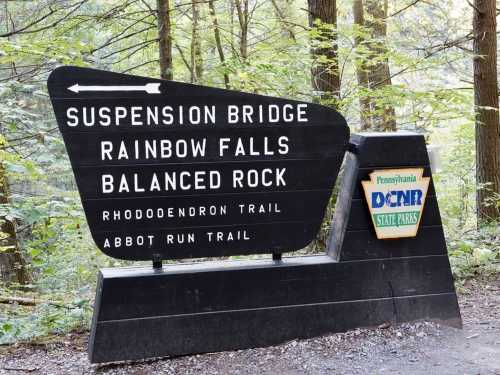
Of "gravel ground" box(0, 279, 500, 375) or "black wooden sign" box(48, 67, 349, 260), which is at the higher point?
"black wooden sign" box(48, 67, 349, 260)

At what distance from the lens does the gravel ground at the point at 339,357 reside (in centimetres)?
415

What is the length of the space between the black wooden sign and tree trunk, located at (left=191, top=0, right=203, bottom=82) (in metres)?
6.65

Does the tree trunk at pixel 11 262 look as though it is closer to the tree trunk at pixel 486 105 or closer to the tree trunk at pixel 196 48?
the tree trunk at pixel 196 48

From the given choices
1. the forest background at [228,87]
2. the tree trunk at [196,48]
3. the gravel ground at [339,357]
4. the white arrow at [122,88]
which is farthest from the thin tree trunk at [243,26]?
the gravel ground at [339,357]

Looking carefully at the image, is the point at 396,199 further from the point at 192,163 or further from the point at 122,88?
the point at 122,88

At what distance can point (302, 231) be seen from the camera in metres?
4.68

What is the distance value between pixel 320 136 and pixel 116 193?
1.66m

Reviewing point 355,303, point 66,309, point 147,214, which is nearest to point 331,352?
point 355,303

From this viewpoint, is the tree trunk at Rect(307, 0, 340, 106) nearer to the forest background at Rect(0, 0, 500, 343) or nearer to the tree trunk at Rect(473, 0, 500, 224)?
the forest background at Rect(0, 0, 500, 343)

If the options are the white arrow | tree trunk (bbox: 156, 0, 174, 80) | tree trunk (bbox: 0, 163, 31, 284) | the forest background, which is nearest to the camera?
the white arrow

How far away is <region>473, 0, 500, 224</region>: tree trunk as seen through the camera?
32.0ft

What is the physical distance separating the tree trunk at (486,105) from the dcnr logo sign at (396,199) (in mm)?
5305

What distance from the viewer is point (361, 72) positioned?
12.0m

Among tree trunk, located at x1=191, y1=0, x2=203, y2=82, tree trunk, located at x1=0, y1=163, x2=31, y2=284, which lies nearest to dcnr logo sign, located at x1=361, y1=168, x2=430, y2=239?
tree trunk, located at x1=191, y1=0, x2=203, y2=82
